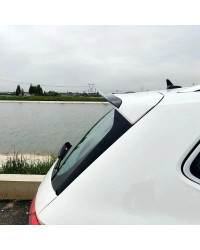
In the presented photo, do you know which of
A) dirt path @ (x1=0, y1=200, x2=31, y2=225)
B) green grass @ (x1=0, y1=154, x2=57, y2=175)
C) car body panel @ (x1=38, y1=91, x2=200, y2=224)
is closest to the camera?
car body panel @ (x1=38, y1=91, x2=200, y2=224)

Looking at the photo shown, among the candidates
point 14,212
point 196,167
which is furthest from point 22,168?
point 196,167

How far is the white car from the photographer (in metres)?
0.95

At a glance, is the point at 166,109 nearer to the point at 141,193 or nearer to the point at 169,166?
the point at 169,166

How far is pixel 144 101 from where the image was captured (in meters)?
1.15

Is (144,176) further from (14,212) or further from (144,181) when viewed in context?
(14,212)

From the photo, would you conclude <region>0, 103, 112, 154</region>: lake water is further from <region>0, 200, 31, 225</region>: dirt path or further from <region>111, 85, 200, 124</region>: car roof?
<region>0, 200, 31, 225</region>: dirt path

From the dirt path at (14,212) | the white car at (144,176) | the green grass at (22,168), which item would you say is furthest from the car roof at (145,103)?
the green grass at (22,168)

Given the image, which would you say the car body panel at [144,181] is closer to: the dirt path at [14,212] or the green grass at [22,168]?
the dirt path at [14,212]

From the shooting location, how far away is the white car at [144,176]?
95 centimetres

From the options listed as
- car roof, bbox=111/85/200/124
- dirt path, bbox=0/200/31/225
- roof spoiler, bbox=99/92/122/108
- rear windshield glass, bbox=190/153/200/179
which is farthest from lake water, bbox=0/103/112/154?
dirt path, bbox=0/200/31/225

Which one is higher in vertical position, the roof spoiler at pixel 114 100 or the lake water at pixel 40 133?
the roof spoiler at pixel 114 100

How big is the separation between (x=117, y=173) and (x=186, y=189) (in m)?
0.31
